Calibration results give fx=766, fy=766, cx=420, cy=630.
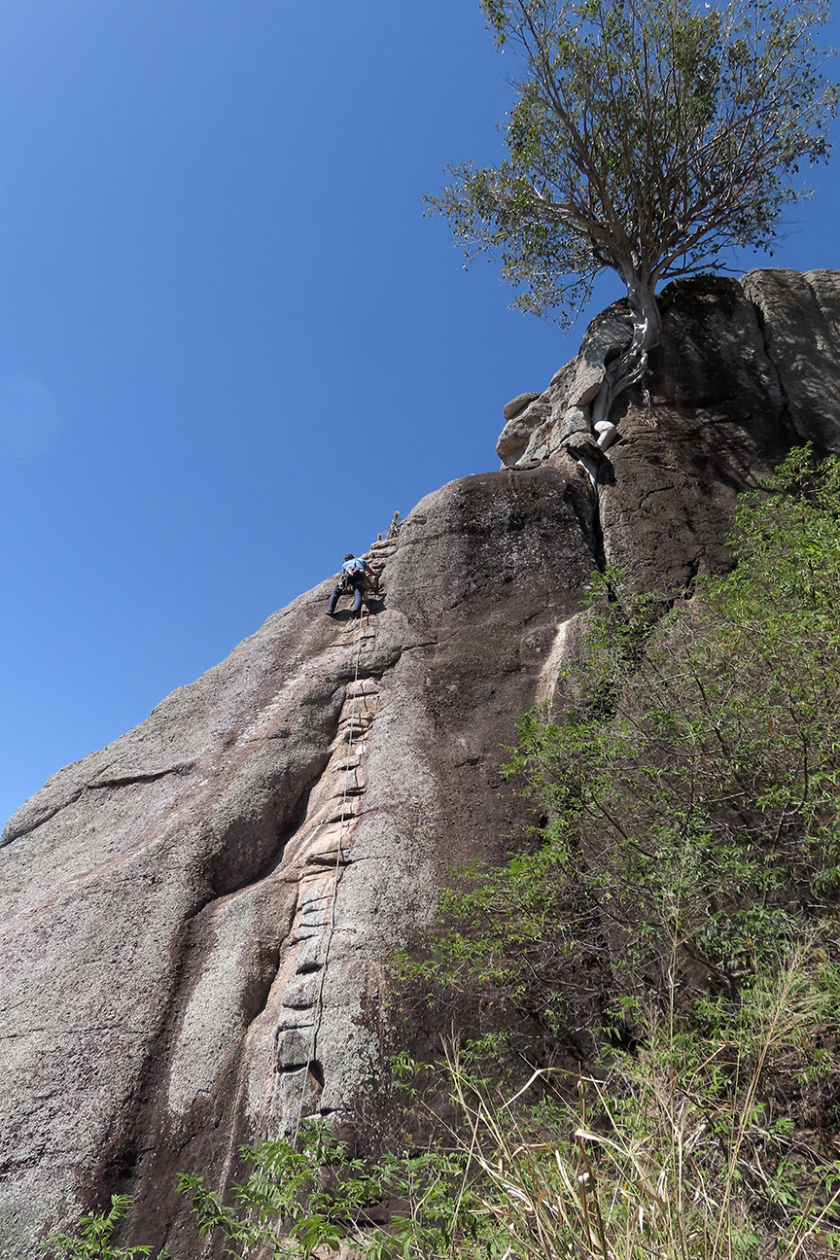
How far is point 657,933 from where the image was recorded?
5805mm

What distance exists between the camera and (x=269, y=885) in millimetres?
8922

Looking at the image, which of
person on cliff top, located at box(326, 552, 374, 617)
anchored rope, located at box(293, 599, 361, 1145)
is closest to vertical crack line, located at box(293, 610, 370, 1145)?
anchored rope, located at box(293, 599, 361, 1145)

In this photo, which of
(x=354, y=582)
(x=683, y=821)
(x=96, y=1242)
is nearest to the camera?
(x=96, y=1242)

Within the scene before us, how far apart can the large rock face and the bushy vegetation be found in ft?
2.71

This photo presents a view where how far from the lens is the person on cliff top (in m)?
12.8

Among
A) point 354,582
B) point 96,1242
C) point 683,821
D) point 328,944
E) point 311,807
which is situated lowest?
point 96,1242

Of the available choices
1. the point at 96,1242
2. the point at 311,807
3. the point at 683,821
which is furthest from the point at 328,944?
the point at 683,821

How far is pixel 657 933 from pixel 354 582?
8.29 m

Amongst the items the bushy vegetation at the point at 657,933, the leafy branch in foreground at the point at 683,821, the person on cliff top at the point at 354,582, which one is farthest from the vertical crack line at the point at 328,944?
the person on cliff top at the point at 354,582

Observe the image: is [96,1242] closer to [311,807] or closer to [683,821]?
[311,807]

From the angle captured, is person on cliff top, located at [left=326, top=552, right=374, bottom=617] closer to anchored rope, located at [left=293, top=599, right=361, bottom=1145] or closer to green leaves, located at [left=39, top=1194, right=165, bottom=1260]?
anchored rope, located at [left=293, top=599, right=361, bottom=1145]

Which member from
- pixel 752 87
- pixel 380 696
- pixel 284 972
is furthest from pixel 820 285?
pixel 284 972

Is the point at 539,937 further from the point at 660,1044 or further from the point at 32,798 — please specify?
the point at 32,798

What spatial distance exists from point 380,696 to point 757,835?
5.85 meters
